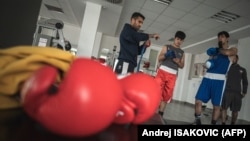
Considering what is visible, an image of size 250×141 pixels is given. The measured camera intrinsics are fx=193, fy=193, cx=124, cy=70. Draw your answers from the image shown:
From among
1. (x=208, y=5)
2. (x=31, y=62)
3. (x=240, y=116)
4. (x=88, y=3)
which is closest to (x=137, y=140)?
(x=31, y=62)

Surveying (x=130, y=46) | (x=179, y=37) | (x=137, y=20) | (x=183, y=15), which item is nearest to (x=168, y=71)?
(x=179, y=37)

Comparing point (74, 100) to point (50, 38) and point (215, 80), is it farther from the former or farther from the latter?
point (50, 38)

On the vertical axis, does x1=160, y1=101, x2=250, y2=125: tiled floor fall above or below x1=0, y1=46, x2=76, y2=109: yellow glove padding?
below

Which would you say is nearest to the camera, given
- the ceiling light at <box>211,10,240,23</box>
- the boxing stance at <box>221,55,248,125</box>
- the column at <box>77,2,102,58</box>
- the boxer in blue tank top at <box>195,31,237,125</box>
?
the boxer in blue tank top at <box>195,31,237,125</box>

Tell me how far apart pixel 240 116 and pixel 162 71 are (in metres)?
5.08

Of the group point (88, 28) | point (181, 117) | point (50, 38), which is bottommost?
point (181, 117)

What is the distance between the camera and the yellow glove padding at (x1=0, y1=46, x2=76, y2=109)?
0.48 m

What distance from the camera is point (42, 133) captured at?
1.36 feet

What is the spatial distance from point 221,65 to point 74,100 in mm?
2815

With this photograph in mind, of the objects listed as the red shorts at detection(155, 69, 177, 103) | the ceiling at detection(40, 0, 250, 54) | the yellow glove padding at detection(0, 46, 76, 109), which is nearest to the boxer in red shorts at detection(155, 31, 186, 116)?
the red shorts at detection(155, 69, 177, 103)

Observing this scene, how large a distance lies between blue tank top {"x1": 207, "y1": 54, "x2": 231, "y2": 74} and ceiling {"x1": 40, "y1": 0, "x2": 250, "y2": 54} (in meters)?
2.50

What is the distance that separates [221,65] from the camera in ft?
9.06

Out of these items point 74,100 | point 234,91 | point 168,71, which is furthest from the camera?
point 234,91

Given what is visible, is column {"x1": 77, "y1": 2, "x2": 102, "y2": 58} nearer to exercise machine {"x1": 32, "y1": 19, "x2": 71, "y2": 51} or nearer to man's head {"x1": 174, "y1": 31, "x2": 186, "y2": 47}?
exercise machine {"x1": 32, "y1": 19, "x2": 71, "y2": 51}
